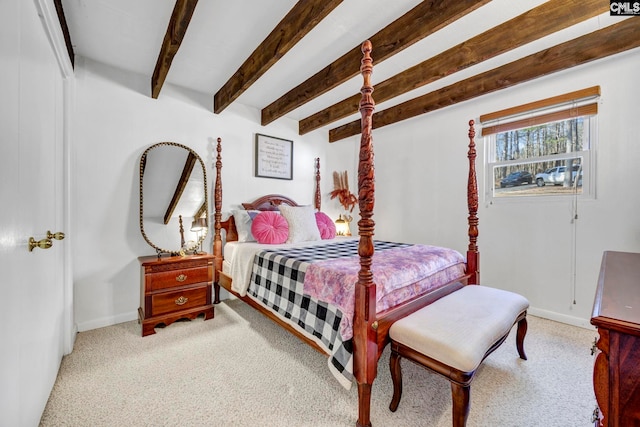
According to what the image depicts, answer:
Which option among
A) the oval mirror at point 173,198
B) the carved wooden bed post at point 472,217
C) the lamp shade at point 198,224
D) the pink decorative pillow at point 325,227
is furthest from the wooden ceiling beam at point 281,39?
the pink decorative pillow at point 325,227

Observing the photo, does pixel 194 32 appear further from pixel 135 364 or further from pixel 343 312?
pixel 135 364

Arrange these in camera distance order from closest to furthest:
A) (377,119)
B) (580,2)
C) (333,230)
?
1. (580,2)
2. (333,230)
3. (377,119)

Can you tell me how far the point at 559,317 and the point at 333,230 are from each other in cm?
247

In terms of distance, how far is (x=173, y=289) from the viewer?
242cm

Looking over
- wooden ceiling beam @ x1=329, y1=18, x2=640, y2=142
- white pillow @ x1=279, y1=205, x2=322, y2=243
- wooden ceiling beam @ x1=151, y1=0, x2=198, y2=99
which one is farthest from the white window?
wooden ceiling beam @ x1=151, y1=0, x2=198, y2=99

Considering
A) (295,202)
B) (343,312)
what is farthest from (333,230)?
(343,312)

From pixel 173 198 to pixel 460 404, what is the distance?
2.93 m

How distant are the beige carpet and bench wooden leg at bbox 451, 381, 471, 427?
0.29 meters

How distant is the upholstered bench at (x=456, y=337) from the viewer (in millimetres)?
1192

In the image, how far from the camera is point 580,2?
1733 mm

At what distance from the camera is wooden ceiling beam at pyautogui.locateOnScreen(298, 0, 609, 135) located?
176 centimetres

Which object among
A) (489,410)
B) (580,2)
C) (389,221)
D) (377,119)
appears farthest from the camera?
(389,221)

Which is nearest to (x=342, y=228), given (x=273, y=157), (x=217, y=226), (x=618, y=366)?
(x=273, y=157)

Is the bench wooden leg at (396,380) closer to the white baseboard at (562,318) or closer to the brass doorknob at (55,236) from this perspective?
the brass doorknob at (55,236)
